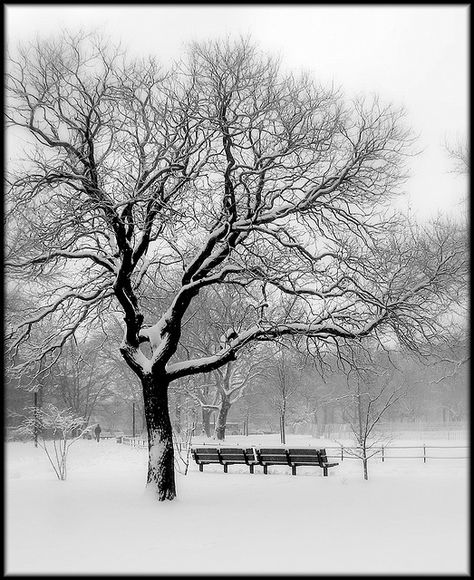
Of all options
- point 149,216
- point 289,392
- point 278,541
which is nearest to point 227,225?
point 149,216

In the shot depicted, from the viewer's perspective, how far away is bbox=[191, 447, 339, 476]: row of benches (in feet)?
65.1

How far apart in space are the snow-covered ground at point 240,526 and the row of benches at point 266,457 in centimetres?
251

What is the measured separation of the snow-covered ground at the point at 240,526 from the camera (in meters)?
7.77

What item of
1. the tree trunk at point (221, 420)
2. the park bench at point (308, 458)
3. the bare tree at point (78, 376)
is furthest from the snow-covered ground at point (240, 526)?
the bare tree at point (78, 376)

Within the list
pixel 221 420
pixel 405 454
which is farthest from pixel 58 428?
pixel 405 454

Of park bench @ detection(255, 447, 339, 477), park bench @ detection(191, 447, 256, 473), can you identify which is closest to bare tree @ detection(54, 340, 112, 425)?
park bench @ detection(191, 447, 256, 473)

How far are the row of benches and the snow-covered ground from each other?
2.51 m

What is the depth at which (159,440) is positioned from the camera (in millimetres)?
13867

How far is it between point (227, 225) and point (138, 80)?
12.9ft

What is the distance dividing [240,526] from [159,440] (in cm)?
408

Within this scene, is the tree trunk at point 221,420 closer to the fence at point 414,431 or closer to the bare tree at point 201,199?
the fence at point 414,431

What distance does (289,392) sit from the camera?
2072 inches

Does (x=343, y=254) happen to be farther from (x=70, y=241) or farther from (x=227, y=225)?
(x=70, y=241)

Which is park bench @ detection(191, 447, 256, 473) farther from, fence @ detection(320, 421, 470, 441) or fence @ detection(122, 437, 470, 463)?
fence @ detection(320, 421, 470, 441)
